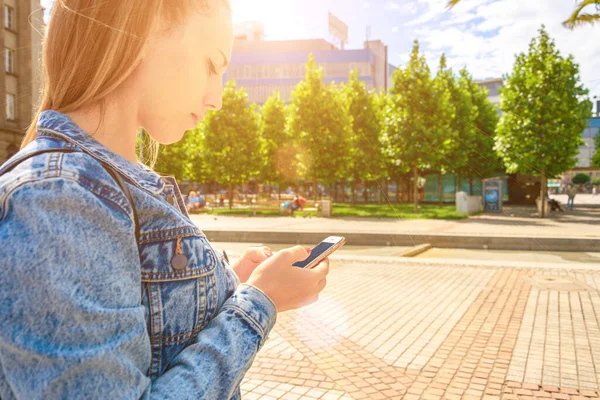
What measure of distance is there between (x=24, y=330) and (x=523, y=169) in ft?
96.8

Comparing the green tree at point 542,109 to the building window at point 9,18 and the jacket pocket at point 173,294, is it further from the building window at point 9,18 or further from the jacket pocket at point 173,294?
the building window at point 9,18

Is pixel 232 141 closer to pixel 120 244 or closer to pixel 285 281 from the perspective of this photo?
pixel 285 281

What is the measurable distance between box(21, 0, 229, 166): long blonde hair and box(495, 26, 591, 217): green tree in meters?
26.6

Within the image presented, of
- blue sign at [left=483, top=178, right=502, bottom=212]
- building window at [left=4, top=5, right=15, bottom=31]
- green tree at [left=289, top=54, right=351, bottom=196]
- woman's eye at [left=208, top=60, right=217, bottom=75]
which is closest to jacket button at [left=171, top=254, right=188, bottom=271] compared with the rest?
woman's eye at [left=208, top=60, right=217, bottom=75]

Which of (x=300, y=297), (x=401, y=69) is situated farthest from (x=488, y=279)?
(x=401, y=69)

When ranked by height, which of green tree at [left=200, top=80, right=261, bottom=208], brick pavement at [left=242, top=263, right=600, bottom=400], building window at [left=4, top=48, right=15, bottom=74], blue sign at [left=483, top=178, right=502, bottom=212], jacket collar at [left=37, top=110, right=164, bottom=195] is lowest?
brick pavement at [left=242, top=263, right=600, bottom=400]

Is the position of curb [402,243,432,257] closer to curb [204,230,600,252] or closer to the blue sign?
curb [204,230,600,252]

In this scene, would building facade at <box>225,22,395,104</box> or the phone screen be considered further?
building facade at <box>225,22,395,104</box>

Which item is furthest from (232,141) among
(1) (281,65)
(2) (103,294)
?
(1) (281,65)

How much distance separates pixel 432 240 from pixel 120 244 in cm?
1492

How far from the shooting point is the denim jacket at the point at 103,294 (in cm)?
75

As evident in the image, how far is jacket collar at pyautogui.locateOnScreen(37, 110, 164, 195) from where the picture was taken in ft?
3.02

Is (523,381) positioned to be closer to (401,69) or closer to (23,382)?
(23,382)

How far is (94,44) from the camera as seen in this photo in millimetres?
971
